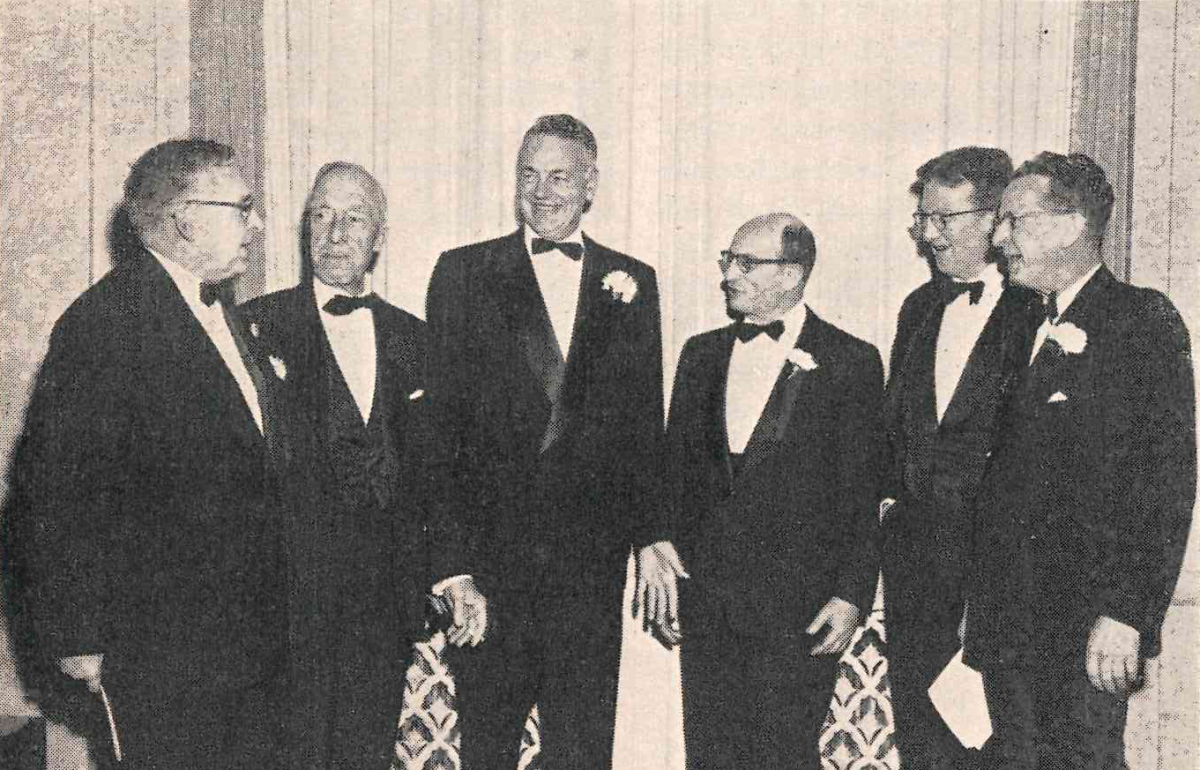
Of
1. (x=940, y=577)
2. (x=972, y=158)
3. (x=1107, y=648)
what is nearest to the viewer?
(x=1107, y=648)

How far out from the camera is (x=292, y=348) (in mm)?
3715

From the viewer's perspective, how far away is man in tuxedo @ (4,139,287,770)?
2.98m

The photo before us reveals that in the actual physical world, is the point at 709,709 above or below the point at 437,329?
below

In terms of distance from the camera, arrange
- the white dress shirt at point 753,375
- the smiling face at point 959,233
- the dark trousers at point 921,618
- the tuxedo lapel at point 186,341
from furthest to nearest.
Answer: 1. the smiling face at point 959,233
2. the white dress shirt at point 753,375
3. the dark trousers at point 921,618
4. the tuxedo lapel at point 186,341

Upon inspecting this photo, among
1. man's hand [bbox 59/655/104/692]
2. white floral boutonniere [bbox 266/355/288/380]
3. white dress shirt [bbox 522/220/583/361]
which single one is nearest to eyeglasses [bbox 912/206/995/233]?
white dress shirt [bbox 522/220/583/361]

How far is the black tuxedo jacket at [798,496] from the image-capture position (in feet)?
12.0

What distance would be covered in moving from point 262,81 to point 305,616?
1.74 meters

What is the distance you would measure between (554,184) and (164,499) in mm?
1454

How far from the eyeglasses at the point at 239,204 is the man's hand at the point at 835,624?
1947mm

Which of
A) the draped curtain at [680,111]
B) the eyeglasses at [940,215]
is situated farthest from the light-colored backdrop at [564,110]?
the eyeglasses at [940,215]

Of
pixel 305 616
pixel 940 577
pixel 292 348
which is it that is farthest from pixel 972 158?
pixel 305 616

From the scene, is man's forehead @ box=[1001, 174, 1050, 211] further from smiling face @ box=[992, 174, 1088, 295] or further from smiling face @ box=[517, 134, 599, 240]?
smiling face @ box=[517, 134, 599, 240]

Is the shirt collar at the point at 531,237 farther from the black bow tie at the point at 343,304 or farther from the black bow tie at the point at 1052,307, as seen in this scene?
the black bow tie at the point at 1052,307

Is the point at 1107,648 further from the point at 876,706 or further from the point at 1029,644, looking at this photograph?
the point at 876,706
